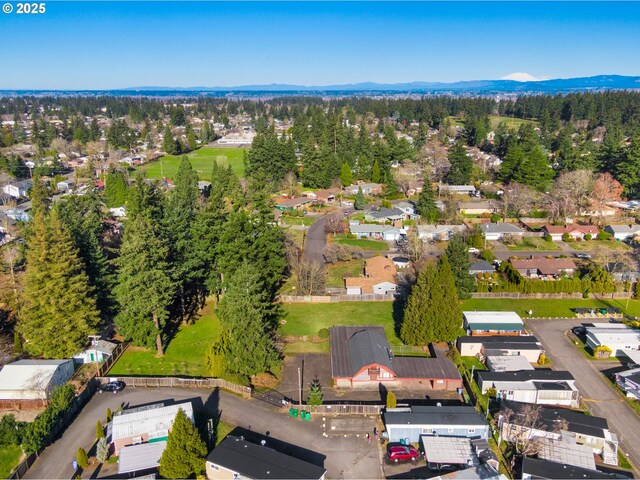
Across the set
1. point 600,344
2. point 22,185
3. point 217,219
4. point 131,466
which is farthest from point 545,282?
point 22,185

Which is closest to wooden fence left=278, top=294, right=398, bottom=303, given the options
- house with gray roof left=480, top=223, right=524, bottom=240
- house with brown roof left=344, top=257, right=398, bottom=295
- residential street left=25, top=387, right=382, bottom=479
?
house with brown roof left=344, top=257, right=398, bottom=295

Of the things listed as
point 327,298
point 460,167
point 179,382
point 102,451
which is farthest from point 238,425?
point 460,167

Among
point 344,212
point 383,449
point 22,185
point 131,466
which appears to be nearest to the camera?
point 131,466

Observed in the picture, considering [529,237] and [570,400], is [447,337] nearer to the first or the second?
[570,400]

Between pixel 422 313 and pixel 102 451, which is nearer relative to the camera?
pixel 102 451

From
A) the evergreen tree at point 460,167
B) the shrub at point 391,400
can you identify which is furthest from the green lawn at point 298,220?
the shrub at point 391,400

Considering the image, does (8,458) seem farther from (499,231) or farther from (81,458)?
(499,231)

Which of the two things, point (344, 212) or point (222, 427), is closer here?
point (222, 427)
